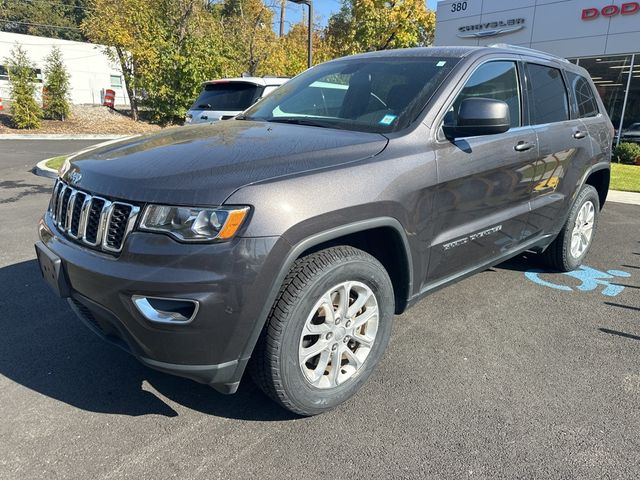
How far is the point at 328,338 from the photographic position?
7.93ft

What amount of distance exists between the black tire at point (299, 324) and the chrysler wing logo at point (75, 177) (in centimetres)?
118

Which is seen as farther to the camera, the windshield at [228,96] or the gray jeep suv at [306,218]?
the windshield at [228,96]

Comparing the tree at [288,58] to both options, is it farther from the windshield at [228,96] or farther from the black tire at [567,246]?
the black tire at [567,246]

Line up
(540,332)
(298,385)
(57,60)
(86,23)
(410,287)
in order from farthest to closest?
1. (86,23)
2. (57,60)
3. (540,332)
4. (410,287)
5. (298,385)

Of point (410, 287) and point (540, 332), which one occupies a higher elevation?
point (410, 287)

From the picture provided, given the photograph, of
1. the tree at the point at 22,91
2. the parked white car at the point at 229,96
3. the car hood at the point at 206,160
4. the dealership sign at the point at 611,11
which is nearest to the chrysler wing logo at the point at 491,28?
the dealership sign at the point at 611,11

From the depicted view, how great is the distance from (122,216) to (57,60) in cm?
2176

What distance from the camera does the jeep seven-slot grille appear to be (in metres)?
2.09

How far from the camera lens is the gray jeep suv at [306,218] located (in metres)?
1.99

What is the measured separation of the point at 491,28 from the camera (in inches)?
670

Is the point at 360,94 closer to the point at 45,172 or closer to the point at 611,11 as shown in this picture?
the point at 45,172

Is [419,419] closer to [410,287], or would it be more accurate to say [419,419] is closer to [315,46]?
[410,287]

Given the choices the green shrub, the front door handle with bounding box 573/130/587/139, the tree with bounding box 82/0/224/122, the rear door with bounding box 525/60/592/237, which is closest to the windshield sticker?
the rear door with bounding box 525/60/592/237

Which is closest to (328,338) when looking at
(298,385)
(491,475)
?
(298,385)
